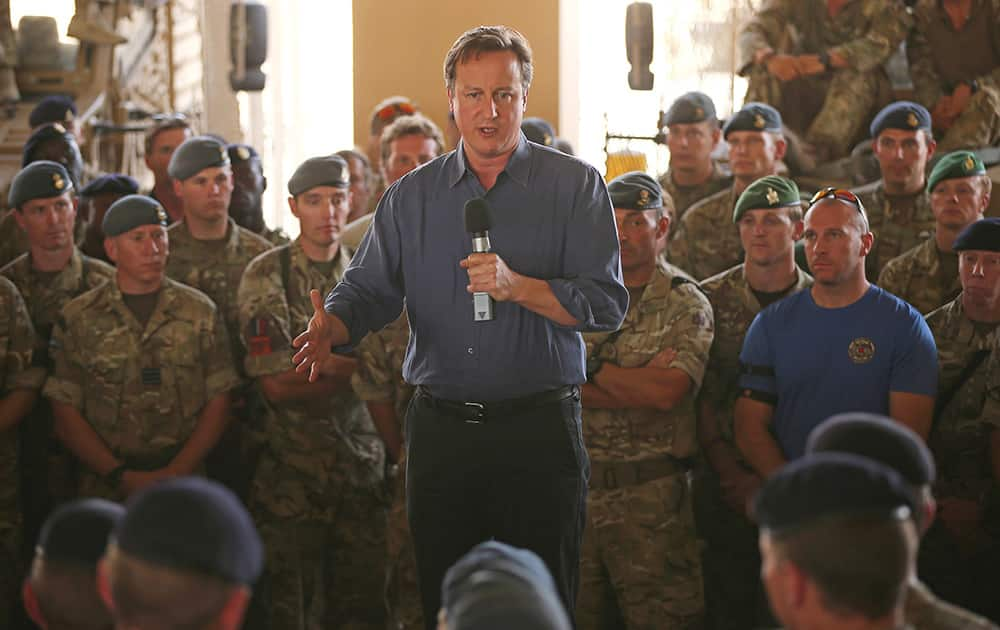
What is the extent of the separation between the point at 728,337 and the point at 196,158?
2.04 meters

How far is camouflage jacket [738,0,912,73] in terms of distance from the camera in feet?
21.7

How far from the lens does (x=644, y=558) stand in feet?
13.6

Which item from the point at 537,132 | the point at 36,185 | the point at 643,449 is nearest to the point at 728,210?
the point at 537,132

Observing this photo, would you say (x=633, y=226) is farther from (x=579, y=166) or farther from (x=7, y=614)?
(x=7, y=614)

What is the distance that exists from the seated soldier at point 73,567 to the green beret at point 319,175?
2.56 meters

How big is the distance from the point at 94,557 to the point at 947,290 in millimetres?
3504

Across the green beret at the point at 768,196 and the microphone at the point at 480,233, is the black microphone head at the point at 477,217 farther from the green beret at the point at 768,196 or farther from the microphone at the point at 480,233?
the green beret at the point at 768,196

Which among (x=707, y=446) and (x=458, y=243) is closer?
(x=458, y=243)

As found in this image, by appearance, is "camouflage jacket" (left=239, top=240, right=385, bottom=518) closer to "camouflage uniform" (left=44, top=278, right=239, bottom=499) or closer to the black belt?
"camouflage uniform" (left=44, top=278, right=239, bottom=499)

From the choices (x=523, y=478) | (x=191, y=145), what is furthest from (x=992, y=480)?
(x=191, y=145)

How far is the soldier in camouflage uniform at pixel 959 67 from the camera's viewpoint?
21.3 feet

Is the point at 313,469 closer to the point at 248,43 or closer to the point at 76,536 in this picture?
the point at 76,536

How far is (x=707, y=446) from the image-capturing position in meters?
4.36

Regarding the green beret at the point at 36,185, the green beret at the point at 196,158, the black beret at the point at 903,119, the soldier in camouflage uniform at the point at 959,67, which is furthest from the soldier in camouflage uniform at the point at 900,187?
the green beret at the point at 36,185
